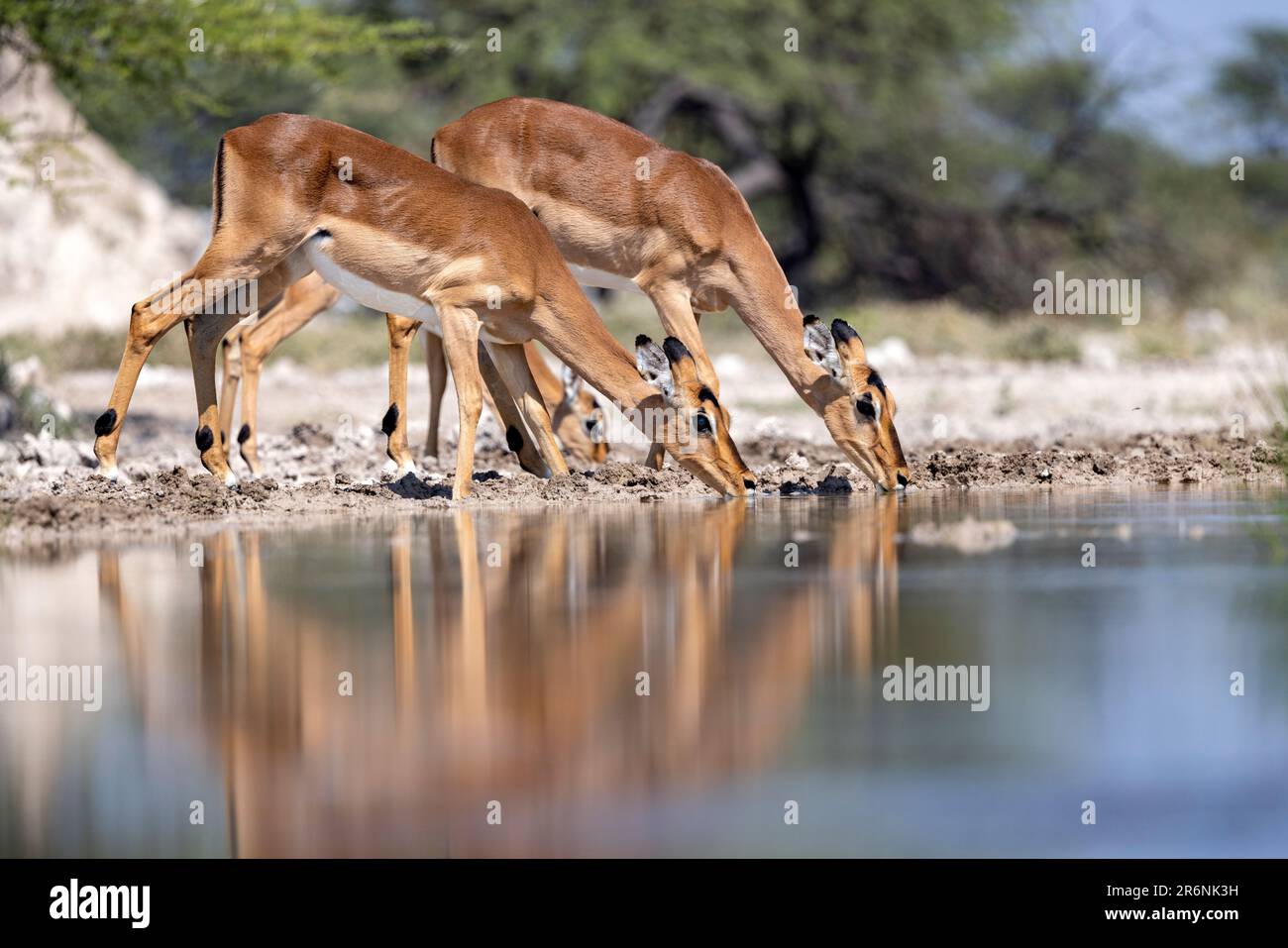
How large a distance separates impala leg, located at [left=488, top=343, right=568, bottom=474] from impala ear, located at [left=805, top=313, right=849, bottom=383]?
1.65 metres

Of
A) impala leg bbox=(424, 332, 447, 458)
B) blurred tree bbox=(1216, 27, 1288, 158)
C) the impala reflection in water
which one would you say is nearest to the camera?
the impala reflection in water

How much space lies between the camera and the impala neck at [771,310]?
11523 millimetres

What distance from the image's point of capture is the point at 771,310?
38.2 ft

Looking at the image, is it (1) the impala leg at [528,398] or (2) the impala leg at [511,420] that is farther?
(2) the impala leg at [511,420]

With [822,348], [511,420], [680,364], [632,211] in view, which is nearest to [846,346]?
[822,348]

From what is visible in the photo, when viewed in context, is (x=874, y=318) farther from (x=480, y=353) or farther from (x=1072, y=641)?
(x=1072, y=641)

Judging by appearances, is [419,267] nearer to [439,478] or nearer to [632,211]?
[439,478]

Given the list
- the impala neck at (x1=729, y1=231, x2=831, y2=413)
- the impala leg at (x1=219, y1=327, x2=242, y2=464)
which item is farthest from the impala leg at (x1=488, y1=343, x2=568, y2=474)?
the impala leg at (x1=219, y1=327, x2=242, y2=464)

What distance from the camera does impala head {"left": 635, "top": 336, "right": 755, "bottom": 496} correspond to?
10055 millimetres

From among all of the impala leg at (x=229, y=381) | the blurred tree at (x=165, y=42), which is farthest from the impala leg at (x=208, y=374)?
the blurred tree at (x=165, y=42)

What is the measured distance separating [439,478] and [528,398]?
78cm

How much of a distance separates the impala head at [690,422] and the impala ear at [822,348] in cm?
105

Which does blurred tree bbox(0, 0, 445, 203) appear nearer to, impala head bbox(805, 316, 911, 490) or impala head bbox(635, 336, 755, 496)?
impala head bbox(805, 316, 911, 490)

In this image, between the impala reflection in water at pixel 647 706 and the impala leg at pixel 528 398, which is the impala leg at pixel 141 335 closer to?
the impala leg at pixel 528 398
